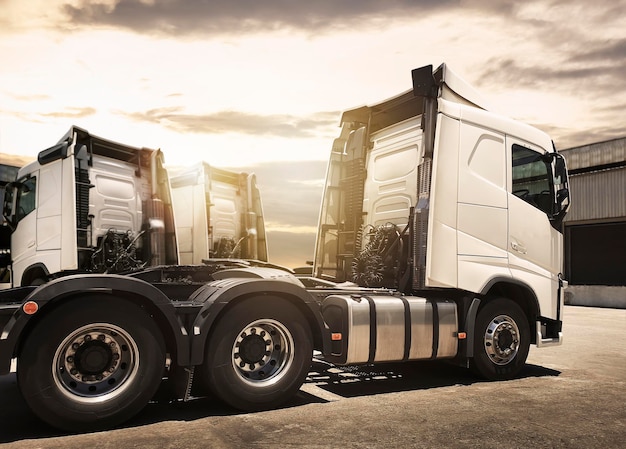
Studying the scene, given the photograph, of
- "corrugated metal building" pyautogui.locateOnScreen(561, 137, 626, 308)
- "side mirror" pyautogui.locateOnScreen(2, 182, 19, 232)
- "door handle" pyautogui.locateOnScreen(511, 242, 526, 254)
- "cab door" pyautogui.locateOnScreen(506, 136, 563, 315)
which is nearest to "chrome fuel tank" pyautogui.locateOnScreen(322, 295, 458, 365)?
"door handle" pyautogui.locateOnScreen(511, 242, 526, 254)

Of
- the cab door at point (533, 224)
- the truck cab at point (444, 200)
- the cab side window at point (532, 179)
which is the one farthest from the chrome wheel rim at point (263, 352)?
the cab side window at point (532, 179)

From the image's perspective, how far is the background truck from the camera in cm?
1229

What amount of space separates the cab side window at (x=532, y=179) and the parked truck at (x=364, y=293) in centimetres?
Answer: 2

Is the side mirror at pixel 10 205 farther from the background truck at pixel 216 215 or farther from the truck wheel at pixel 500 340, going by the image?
the truck wheel at pixel 500 340

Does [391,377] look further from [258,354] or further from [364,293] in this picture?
[258,354]

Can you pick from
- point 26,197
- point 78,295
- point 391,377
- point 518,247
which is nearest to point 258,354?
point 78,295

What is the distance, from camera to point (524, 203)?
811cm

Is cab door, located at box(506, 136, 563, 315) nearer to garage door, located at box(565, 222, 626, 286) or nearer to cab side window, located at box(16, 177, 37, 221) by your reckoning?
cab side window, located at box(16, 177, 37, 221)

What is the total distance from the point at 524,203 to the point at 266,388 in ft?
13.8

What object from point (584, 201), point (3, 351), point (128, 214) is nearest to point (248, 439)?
point (3, 351)

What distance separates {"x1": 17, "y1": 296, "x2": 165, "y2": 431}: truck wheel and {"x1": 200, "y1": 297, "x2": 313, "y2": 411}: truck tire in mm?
528

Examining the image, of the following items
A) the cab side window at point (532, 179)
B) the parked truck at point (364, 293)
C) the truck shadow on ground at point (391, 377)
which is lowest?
the truck shadow on ground at point (391, 377)

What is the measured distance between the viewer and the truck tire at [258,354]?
18.5ft

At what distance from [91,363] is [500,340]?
4.80 metres
